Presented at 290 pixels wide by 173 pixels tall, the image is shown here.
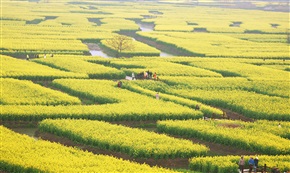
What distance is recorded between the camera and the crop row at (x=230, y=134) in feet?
97.2

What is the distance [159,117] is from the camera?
117ft

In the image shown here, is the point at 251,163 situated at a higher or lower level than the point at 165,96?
higher

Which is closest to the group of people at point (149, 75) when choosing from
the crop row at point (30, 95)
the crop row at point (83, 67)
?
the crop row at point (83, 67)

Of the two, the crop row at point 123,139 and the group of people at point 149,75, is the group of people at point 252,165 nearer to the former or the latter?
the crop row at point 123,139

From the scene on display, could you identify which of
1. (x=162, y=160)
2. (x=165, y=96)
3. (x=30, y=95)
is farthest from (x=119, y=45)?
(x=162, y=160)

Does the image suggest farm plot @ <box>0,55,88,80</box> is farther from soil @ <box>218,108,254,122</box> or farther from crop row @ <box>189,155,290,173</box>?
crop row @ <box>189,155,290,173</box>

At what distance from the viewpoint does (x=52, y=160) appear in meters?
24.7

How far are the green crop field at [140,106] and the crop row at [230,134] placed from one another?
64 mm

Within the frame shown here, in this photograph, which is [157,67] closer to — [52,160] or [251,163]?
[251,163]

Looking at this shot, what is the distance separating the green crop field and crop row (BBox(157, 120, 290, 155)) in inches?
2.5

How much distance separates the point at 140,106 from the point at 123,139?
26.0 ft

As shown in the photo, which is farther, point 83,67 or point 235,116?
point 83,67

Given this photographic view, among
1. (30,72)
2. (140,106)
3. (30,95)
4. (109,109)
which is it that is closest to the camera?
(109,109)

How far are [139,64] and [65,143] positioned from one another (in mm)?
26495
